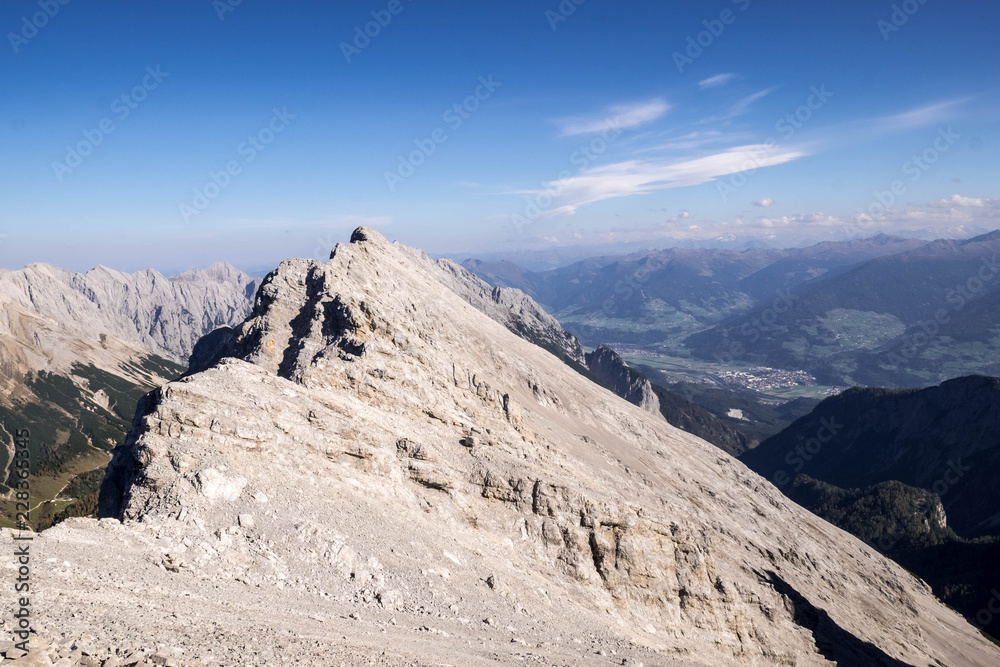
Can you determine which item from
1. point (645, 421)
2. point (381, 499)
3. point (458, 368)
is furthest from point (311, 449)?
point (645, 421)

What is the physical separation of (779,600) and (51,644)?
62441 millimetres

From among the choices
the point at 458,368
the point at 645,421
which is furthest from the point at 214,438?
the point at 645,421

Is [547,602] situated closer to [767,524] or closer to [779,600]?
[779,600]

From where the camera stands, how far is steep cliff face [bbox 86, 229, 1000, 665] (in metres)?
30.7

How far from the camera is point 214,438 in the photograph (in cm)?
3453

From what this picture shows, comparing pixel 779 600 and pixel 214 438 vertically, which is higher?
pixel 214 438

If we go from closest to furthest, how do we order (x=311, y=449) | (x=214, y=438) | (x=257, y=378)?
(x=214, y=438)
(x=311, y=449)
(x=257, y=378)

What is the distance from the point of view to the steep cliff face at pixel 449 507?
101ft

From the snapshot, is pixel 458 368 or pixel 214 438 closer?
pixel 214 438

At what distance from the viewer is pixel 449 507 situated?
41406 mm

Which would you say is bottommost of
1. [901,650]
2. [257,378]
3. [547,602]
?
[901,650]

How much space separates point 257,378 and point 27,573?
21.9 metres

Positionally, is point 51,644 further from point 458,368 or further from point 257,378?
point 458,368

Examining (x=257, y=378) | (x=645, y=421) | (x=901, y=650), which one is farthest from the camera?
(x=645, y=421)
